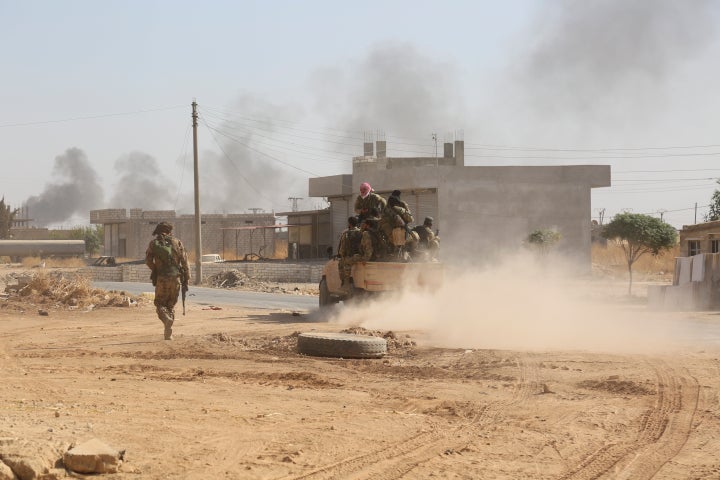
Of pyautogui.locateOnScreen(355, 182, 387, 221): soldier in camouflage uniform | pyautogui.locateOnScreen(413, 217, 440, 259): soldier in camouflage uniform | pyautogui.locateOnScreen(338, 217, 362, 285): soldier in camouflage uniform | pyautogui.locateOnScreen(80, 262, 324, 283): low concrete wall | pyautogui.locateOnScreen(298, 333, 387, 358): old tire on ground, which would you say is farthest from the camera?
pyautogui.locateOnScreen(80, 262, 324, 283): low concrete wall

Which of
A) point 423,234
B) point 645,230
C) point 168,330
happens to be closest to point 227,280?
point 645,230

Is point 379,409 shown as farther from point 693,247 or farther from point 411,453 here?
point 693,247

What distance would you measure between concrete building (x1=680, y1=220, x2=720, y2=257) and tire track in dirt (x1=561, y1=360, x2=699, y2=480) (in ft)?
78.0

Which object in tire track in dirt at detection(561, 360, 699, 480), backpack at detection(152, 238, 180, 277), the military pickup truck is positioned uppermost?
backpack at detection(152, 238, 180, 277)

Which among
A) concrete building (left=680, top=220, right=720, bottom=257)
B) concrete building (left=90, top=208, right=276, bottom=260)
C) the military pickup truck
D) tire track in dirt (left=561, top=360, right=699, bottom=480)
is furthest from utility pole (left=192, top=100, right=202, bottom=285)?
concrete building (left=90, top=208, right=276, bottom=260)

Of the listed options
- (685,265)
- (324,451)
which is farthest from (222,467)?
(685,265)

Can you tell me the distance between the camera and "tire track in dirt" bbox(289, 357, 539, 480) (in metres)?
5.79

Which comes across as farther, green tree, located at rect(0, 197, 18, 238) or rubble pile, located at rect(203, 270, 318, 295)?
green tree, located at rect(0, 197, 18, 238)

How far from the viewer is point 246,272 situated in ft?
138

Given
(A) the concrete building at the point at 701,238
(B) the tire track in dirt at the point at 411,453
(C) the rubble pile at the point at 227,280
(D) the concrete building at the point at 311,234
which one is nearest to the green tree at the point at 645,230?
(A) the concrete building at the point at 701,238

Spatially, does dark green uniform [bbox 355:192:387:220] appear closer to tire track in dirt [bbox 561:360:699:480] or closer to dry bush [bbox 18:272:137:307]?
dry bush [bbox 18:272:137:307]

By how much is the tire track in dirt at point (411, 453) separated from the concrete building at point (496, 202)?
4533 cm

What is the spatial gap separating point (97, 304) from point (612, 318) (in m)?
12.2

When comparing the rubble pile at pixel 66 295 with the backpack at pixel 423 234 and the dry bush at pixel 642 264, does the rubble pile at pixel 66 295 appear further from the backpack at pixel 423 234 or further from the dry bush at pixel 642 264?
the dry bush at pixel 642 264
